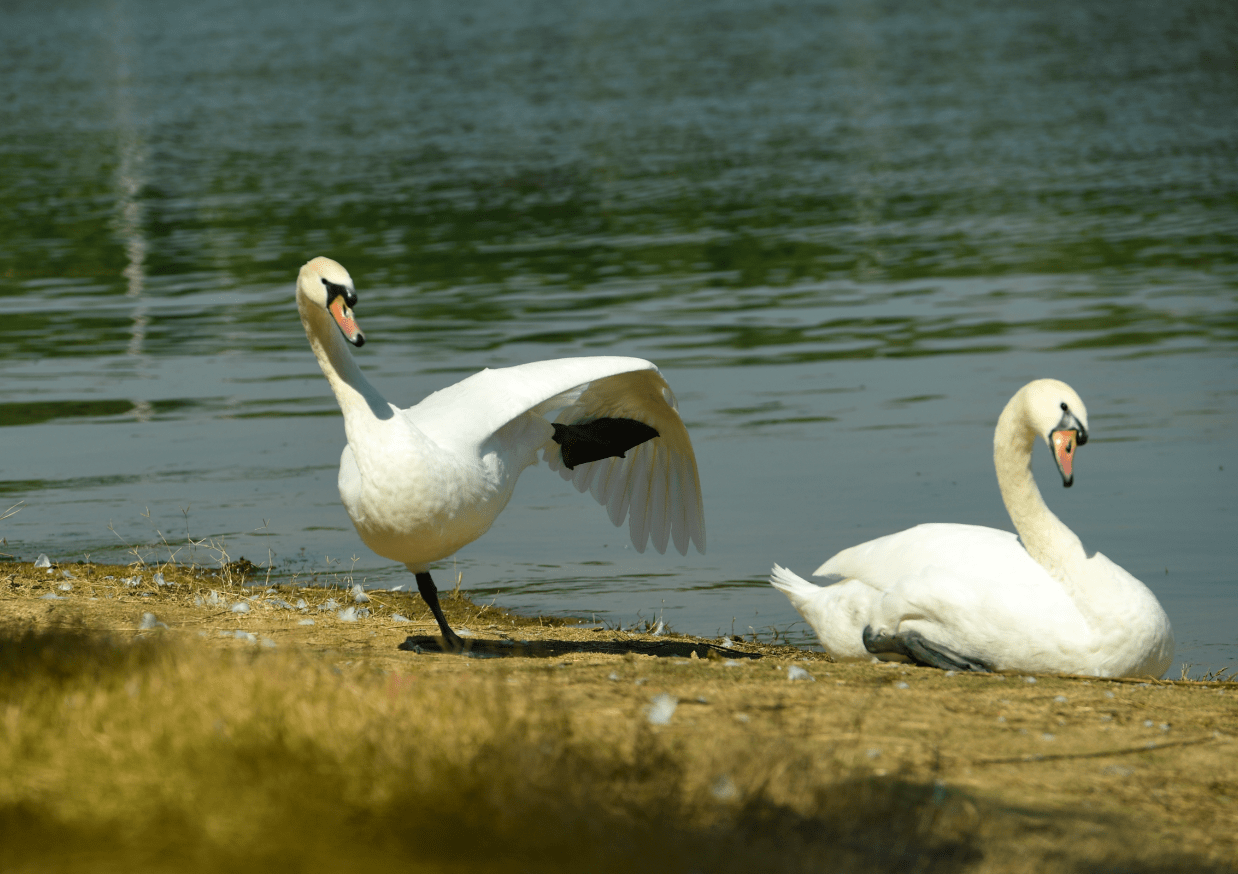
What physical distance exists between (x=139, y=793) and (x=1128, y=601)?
182 inches

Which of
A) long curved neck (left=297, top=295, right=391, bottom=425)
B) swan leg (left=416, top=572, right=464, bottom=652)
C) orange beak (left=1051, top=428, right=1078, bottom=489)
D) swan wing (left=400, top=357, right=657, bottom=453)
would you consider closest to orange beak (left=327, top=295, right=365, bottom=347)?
long curved neck (left=297, top=295, right=391, bottom=425)

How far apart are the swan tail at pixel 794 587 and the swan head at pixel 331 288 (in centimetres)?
282

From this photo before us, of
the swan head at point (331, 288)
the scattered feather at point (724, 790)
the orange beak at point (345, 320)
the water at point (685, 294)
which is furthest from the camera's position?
the water at point (685, 294)

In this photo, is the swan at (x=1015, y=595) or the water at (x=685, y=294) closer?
the swan at (x=1015, y=595)

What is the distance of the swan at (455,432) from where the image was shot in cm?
662

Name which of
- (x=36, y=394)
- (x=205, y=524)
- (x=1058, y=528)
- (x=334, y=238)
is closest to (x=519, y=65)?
(x=334, y=238)

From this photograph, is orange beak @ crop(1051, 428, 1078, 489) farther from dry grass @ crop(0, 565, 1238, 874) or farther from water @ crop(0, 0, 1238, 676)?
water @ crop(0, 0, 1238, 676)

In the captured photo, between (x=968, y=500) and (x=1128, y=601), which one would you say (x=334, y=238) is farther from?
(x=1128, y=601)

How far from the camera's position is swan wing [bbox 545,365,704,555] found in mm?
8367

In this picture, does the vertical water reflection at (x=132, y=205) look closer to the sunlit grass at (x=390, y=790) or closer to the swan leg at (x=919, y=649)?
the swan leg at (x=919, y=649)

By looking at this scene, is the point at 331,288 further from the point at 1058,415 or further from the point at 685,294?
the point at 685,294

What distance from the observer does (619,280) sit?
2208 centimetres

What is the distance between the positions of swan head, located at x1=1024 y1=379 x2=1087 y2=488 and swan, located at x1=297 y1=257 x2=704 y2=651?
1850mm

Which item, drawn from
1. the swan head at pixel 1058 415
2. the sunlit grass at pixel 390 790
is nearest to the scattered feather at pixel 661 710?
the sunlit grass at pixel 390 790
